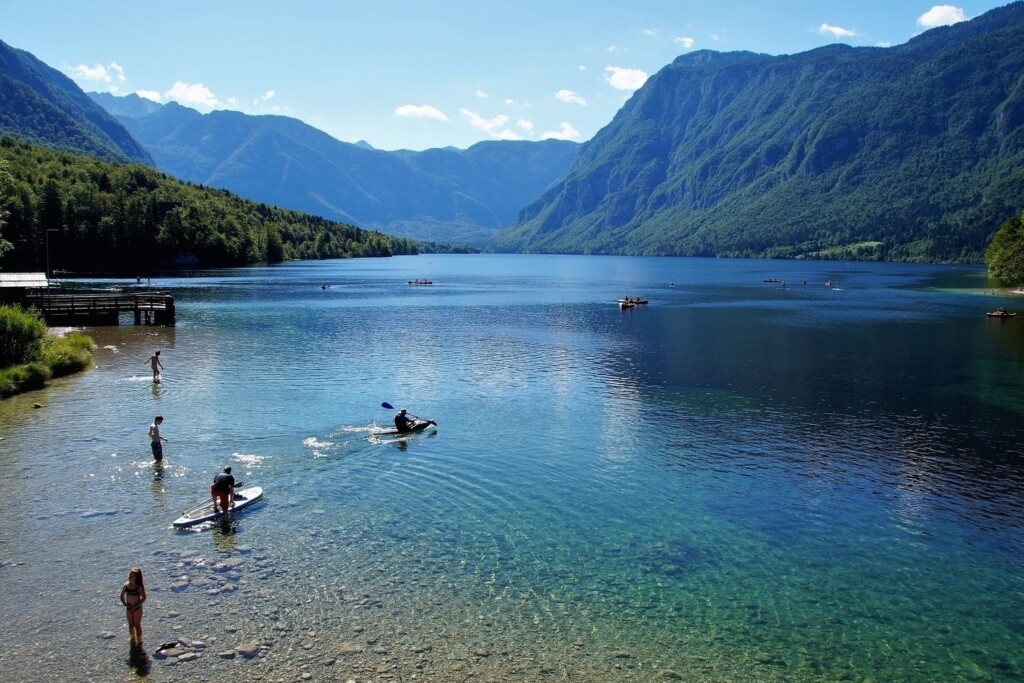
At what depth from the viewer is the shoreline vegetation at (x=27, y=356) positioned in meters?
47.3

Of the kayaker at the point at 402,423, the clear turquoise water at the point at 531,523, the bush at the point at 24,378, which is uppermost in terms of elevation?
the bush at the point at 24,378

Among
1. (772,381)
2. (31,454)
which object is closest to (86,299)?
(31,454)

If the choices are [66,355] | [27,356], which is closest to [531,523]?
[27,356]

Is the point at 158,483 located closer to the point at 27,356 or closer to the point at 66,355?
the point at 27,356

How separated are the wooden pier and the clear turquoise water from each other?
25917 millimetres

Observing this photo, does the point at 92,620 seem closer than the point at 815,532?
Yes

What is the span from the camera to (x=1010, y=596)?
22.7 m

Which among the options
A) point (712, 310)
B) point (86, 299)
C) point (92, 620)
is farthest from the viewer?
point (712, 310)

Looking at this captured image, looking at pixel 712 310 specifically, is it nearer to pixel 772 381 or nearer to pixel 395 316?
pixel 395 316

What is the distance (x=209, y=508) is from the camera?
2706cm

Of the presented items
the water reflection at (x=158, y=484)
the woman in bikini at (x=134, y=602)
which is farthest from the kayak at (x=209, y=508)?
the woman in bikini at (x=134, y=602)

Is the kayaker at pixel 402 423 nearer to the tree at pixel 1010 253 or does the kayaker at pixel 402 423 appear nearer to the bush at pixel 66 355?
the bush at pixel 66 355

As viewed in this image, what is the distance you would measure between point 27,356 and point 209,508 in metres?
33.7

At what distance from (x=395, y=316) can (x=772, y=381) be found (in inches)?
2439
